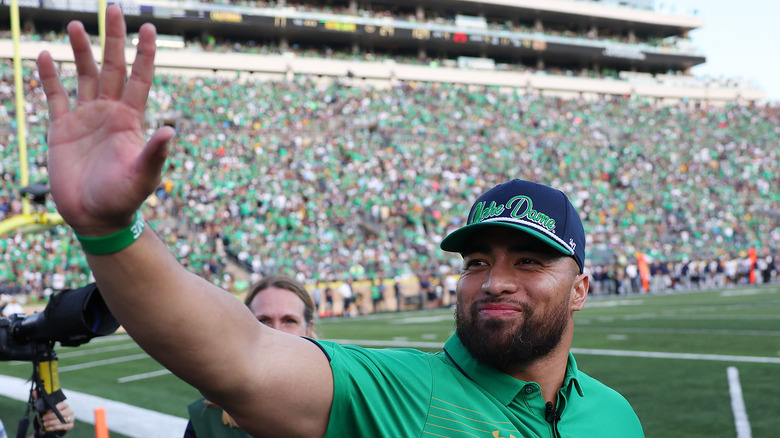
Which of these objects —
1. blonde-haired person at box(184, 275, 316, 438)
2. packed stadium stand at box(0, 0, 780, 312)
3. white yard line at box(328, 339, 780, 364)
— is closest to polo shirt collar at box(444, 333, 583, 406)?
Result: blonde-haired person at box(184, 275, 316, 438)

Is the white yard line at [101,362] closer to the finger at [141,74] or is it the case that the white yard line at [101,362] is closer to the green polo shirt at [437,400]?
the green polo shirt at [437,400]

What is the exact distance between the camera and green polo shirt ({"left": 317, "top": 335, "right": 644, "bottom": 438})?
1572 millimetres

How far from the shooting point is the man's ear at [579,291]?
6.89ft

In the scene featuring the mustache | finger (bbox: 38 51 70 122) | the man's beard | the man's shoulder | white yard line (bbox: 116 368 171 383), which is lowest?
white yard line (bbox: 116 368 171 383)

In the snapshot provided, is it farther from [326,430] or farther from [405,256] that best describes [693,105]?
[326,430]

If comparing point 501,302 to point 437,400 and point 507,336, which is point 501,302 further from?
point 437,400

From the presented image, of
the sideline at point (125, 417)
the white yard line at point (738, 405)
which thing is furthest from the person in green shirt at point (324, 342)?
the sideline at point (125, 417)

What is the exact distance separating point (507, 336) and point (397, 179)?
2572 cm

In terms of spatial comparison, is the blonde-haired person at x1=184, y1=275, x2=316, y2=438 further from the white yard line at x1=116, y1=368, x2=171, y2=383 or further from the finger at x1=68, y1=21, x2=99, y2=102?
the white yard line at x1=116, y1=368, x2=171, y2=383

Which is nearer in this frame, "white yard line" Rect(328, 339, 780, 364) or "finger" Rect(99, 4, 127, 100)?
"finger" Rect(99, 4, 127, 100)

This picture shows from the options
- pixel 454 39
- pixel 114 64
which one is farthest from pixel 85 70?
pixel 454 39

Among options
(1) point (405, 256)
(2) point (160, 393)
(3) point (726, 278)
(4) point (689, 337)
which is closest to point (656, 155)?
(3) point (726, 278)

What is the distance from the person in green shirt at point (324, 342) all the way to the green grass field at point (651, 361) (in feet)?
16.2

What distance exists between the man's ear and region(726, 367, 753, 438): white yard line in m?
4.67
